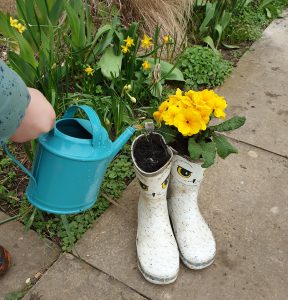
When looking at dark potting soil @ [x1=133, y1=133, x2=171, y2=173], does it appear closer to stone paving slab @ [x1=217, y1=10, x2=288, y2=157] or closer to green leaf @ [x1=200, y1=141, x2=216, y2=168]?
green leaf @ [x1=200, y1=141, x2=216, y2=168]

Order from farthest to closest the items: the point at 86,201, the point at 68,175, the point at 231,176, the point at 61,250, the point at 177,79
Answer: the point at 177,79, the point at 231,176, the point at 61,250, the point at 86,201, the point at 68,175

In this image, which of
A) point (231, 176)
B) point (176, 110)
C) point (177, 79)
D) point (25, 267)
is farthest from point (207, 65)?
point (25, 267)

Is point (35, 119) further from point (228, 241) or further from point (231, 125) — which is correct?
point (228, 241)

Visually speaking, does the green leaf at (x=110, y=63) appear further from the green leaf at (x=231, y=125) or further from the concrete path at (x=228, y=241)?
the green leaf at (x=231, y=125)

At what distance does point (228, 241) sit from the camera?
1757mm

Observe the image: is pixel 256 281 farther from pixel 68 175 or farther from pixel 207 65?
pixel 207 65

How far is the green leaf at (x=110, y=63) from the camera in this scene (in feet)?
7.41

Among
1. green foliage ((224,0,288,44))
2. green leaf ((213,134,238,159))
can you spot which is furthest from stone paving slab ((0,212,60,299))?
green foliage ((224,0,288,44))

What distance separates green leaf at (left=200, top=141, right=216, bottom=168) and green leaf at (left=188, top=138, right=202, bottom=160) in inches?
0.8

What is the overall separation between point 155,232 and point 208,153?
0.38m

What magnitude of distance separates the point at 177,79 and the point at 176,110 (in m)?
1.08

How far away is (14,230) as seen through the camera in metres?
1.74

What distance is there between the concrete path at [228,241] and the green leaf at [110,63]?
2.17 ft

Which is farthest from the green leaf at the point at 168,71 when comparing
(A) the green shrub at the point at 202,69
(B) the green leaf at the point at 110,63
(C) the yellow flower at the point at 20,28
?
(C) the yellow flower at the point at 20,28
